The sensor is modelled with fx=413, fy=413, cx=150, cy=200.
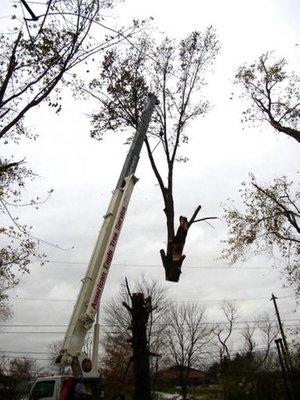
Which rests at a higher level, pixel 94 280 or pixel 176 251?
pixel 176 251

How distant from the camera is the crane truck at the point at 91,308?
8984 millimetres

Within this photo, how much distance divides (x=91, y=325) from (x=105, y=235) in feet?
6.91

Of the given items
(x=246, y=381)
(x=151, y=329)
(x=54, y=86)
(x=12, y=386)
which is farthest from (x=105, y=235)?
(x=12, y=386)

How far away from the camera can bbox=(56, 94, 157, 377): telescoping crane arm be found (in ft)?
29.3

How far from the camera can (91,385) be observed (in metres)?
10.2

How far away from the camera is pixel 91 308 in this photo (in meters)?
9.26

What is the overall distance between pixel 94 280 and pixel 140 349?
1.85 m

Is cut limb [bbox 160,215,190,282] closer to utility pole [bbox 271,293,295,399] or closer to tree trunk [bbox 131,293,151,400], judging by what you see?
tree trunk [bbox 131,293,151,400]

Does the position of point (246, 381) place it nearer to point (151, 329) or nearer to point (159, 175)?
point (151, 329)

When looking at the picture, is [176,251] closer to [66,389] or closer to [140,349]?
[140,349]

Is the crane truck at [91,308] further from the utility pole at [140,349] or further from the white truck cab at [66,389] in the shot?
the utility pole at [140,349]

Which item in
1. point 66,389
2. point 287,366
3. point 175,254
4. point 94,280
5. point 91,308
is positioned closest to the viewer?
point 66,389

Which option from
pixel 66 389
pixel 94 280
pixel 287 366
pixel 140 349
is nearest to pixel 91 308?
pixel 94 280

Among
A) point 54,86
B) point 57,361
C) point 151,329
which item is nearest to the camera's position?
point 57,361
